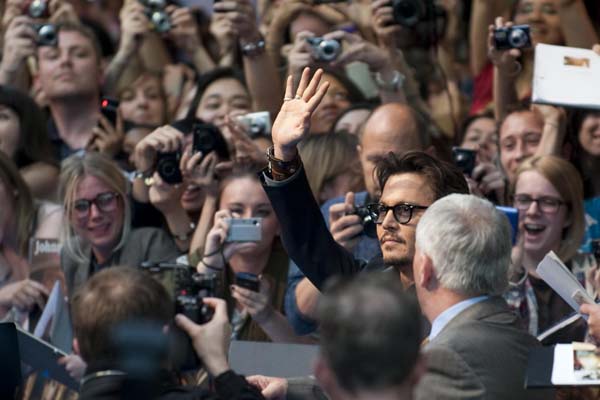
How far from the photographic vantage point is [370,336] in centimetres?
273

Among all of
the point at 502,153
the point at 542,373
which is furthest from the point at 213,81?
the point at 542,373

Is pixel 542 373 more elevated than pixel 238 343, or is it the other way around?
pixel 542 373

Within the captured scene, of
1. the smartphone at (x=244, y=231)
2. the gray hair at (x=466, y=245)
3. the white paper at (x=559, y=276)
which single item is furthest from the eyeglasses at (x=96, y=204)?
the gray hair at (x=466, y=245)

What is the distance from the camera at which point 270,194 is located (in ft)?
14.4

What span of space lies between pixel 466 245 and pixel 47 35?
4.38 m

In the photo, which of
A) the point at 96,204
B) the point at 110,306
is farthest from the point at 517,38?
the point at 110,306

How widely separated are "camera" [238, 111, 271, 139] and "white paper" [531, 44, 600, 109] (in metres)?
1.43

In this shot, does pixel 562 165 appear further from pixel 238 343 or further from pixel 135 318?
pixel 135 318

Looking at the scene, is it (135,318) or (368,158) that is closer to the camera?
(135,318)

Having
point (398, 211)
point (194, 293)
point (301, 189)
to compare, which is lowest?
point (194, 293)

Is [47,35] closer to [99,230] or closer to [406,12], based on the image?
[99,230]

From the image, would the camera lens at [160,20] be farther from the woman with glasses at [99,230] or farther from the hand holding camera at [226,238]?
the hand holding camera at [226,238]

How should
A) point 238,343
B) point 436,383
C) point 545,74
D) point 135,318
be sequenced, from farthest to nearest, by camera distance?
1. point 545,74
2. point 238,343
3. point 135,318
4. point 436,383

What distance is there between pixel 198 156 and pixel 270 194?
6.66 feet
